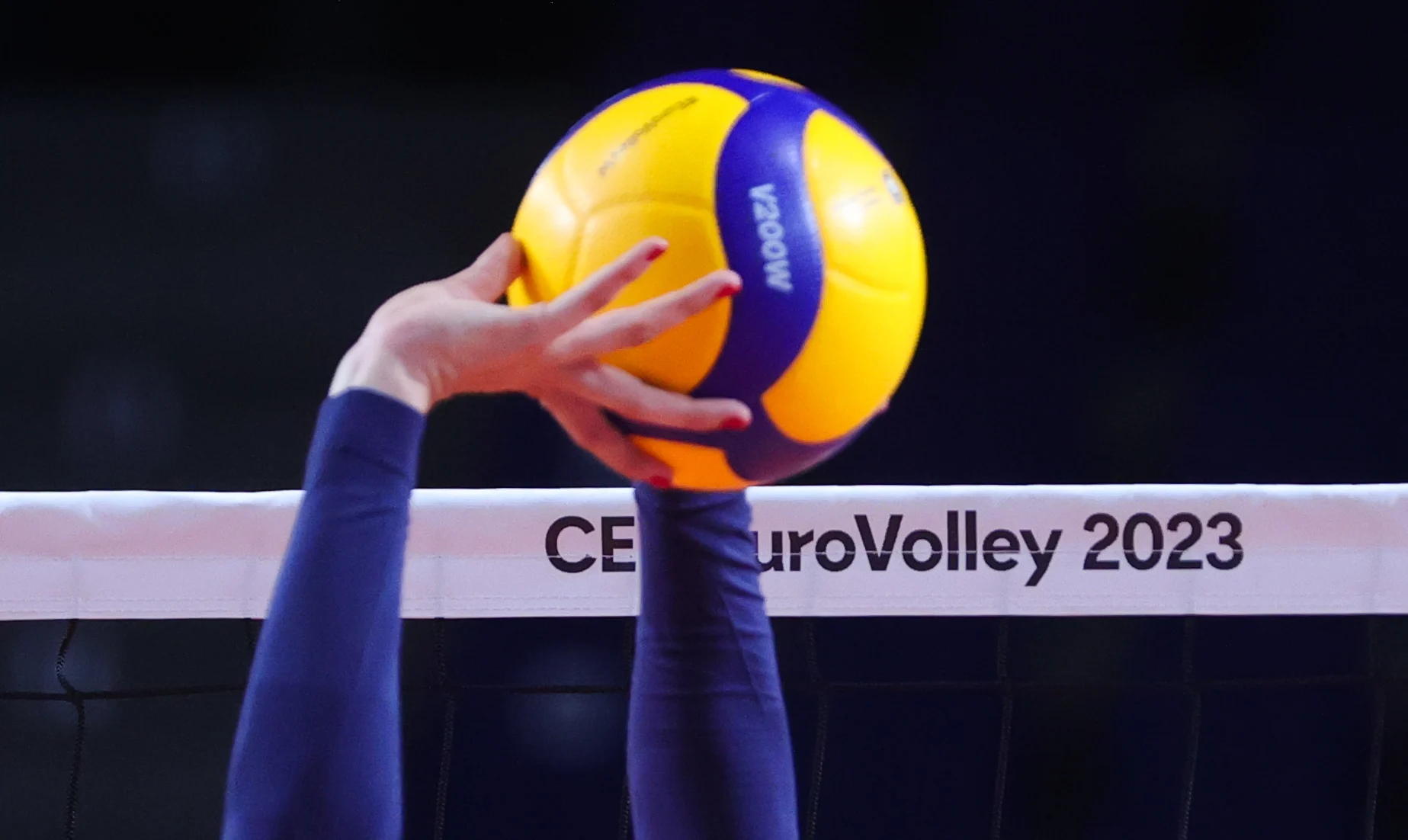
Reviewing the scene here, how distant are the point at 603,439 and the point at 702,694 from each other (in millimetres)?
277

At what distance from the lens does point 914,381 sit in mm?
4930

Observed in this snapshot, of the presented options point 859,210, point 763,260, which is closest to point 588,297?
point 763,260

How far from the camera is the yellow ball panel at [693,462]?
1320 mm

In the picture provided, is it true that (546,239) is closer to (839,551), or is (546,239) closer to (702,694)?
(702,694)

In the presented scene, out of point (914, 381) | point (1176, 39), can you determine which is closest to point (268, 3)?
point (914, 381)

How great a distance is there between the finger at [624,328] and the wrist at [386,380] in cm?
11

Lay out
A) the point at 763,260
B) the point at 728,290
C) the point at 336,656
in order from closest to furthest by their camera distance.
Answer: the point at 336,656
the point at 728,290
the point at 763,260

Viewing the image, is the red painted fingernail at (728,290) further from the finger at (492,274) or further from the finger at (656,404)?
the finger at (492,274)

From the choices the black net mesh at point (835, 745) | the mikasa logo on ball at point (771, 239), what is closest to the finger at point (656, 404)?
the mikasa logo on ball at point (771, 239)

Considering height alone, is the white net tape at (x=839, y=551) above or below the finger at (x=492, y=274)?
below

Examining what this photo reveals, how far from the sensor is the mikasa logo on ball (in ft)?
4.25

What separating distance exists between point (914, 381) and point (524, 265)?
3.67 meters

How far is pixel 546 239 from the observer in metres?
1.34

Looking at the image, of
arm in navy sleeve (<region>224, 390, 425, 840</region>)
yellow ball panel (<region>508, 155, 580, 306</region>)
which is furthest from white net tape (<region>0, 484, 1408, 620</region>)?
arm in navy sleeve (<region>224, 390, 425, 840</region>)
